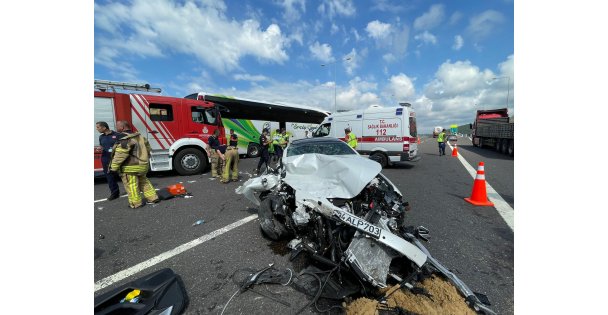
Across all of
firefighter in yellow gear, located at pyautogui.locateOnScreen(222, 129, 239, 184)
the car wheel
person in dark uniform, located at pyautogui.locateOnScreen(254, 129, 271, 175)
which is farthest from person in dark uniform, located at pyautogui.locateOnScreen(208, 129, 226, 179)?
the car wheel

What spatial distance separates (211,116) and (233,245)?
6495 millimetres

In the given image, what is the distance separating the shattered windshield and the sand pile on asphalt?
2.66m

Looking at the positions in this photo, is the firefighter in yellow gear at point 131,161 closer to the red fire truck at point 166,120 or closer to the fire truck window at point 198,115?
the red fire truck at point 166,120

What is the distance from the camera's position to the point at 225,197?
5098 millimetres

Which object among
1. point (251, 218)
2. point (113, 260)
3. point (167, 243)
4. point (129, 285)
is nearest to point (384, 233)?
point (129, 285)

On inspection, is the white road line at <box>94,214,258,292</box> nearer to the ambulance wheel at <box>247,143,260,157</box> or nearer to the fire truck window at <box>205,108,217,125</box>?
the fire truck window at <box>205,108,217,125</box>

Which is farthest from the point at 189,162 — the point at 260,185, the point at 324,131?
the point at 324,131

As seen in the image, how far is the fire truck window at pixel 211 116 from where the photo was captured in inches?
323

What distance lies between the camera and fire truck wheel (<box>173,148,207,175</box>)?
7574 millimetres

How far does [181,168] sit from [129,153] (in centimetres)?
341

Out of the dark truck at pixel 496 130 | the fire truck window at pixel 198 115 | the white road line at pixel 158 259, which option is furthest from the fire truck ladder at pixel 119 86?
the dark truck at pixel 496 130

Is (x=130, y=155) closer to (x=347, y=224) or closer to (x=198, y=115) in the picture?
(x=198, y=115)

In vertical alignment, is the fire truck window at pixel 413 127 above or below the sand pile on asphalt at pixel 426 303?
above

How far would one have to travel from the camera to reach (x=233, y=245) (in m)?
2.95
